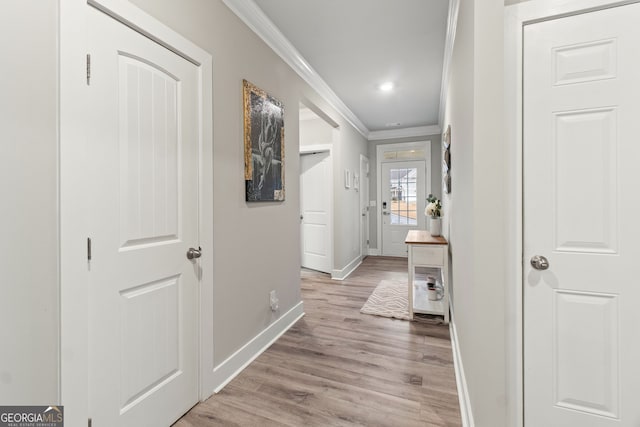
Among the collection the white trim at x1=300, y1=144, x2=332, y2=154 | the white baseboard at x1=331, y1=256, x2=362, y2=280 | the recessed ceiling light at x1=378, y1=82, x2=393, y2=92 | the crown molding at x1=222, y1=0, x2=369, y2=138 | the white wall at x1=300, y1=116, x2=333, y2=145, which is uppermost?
the recessed ceiling light at x1=378, y1=82, x2=393, y2=92

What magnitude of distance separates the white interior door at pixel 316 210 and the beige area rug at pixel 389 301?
99 cm

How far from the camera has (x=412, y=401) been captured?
1.69 meters

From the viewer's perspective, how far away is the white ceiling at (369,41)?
2.14m

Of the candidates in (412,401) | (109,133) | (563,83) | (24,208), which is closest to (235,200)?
(109,133)

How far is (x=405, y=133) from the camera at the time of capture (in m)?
5.88

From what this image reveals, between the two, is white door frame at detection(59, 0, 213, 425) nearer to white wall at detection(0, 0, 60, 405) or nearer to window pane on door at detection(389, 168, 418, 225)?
white wall at detection(0, 0, 60, 405)

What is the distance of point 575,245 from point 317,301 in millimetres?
2651

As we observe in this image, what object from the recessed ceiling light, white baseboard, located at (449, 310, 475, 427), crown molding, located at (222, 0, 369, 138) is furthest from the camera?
the recessed ceiling light

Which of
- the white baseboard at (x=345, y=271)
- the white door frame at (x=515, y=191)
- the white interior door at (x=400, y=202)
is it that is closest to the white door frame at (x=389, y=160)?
the white interior door at (x=400, y=202)

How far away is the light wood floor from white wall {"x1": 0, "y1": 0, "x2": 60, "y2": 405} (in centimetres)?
85

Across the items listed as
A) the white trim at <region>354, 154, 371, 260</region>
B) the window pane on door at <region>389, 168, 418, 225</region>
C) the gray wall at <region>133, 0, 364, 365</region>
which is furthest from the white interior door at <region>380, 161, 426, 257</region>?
the gray wall at <region>133, 0, 364, 365</region>

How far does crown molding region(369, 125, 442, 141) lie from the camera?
18.7 ft

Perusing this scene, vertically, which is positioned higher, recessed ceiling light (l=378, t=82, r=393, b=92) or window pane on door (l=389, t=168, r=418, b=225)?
recessed ceiling light (l=378, t=82, r=393, b=92)

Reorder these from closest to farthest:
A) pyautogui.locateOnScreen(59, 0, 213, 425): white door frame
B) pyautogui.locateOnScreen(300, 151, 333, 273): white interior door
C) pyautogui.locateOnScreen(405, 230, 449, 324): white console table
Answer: pyautogui.locateOnScreen(59, 0, 213, 425): white door frame < pyautogui.locateOnScreen(405, 230, 449, 324): white console table < pyautogui.locateOnScreen(300, 151, 333, 273): white interior door
